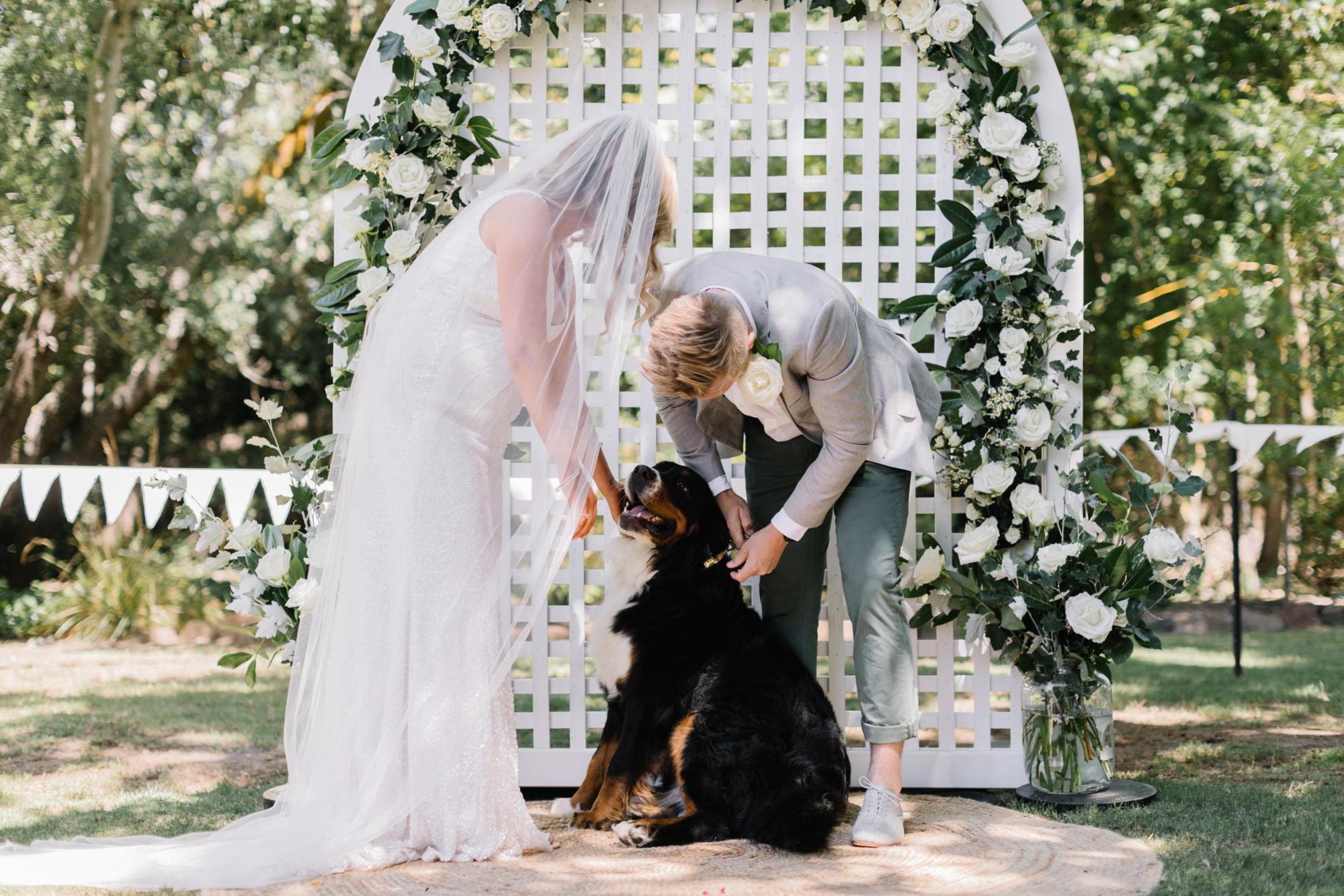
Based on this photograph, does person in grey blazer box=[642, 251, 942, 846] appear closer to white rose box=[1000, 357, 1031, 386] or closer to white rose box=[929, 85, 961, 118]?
white rose box=[1000, 357, 1031, 386]

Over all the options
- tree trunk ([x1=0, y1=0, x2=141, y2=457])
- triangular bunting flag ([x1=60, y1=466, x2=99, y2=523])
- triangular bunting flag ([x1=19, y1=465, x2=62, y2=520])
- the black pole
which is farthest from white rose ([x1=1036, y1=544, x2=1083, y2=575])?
tree trunk ([x1=0, y1=0, x2=141, y2=457])

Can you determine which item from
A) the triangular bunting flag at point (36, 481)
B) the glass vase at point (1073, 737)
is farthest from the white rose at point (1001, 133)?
the triangular bunting flag at point (36, 481)

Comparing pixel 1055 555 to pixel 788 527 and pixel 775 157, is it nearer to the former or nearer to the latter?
pixel 788 527

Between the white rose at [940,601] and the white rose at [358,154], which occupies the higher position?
the white rose at [358,154]

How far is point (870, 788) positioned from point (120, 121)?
7.51 m

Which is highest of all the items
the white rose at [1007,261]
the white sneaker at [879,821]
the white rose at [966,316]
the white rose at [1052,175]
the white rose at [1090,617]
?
the white rose at [1052,175]

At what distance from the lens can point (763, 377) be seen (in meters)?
2.43

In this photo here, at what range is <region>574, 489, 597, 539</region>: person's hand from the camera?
2.66m

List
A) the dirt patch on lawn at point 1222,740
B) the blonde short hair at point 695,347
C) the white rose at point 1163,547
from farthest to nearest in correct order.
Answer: the dirt patch on lawn at point 1222,740, the white rose at point 1163,547, the blonde short hair at point 695,347

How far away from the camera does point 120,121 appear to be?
7.87 m

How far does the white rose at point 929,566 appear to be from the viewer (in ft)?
10.5

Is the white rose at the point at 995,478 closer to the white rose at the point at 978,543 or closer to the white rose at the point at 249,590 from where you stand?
the white rose at the point at 978,543

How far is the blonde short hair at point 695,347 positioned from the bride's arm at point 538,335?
0.80 feet

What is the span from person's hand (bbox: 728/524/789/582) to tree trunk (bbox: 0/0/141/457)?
5.63 metres
